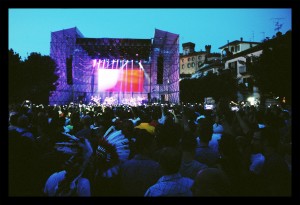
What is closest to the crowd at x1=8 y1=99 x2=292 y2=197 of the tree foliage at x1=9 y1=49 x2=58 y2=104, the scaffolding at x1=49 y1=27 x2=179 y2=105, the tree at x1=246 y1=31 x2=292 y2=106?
the tree at x1=246 y1=31 x2=292 y2=106

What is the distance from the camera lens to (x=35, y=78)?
3600cm

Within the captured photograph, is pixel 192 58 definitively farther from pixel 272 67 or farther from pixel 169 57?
pixel 272 67

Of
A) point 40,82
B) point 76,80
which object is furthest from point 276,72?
point 40,82

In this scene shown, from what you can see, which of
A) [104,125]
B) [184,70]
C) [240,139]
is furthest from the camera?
[184,70]

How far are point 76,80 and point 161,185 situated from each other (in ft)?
98.5

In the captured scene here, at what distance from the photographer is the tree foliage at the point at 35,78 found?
32134 mm

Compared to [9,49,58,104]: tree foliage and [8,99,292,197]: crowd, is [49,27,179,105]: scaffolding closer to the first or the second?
[9,49,58,104]: tree foliage

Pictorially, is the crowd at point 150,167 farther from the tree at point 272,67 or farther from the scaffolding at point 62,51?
the scaffolding at point 62,51

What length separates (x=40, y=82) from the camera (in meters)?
36.3

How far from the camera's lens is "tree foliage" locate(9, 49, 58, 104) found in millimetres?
32134

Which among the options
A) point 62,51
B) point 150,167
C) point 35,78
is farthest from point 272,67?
point 35,78

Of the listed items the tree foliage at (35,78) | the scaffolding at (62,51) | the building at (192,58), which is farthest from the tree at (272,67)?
the building at (192,58)

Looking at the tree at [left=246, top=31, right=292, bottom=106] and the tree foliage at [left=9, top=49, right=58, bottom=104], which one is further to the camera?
the tree foliage at [left=9, top=49, right=58, bottom=104]
